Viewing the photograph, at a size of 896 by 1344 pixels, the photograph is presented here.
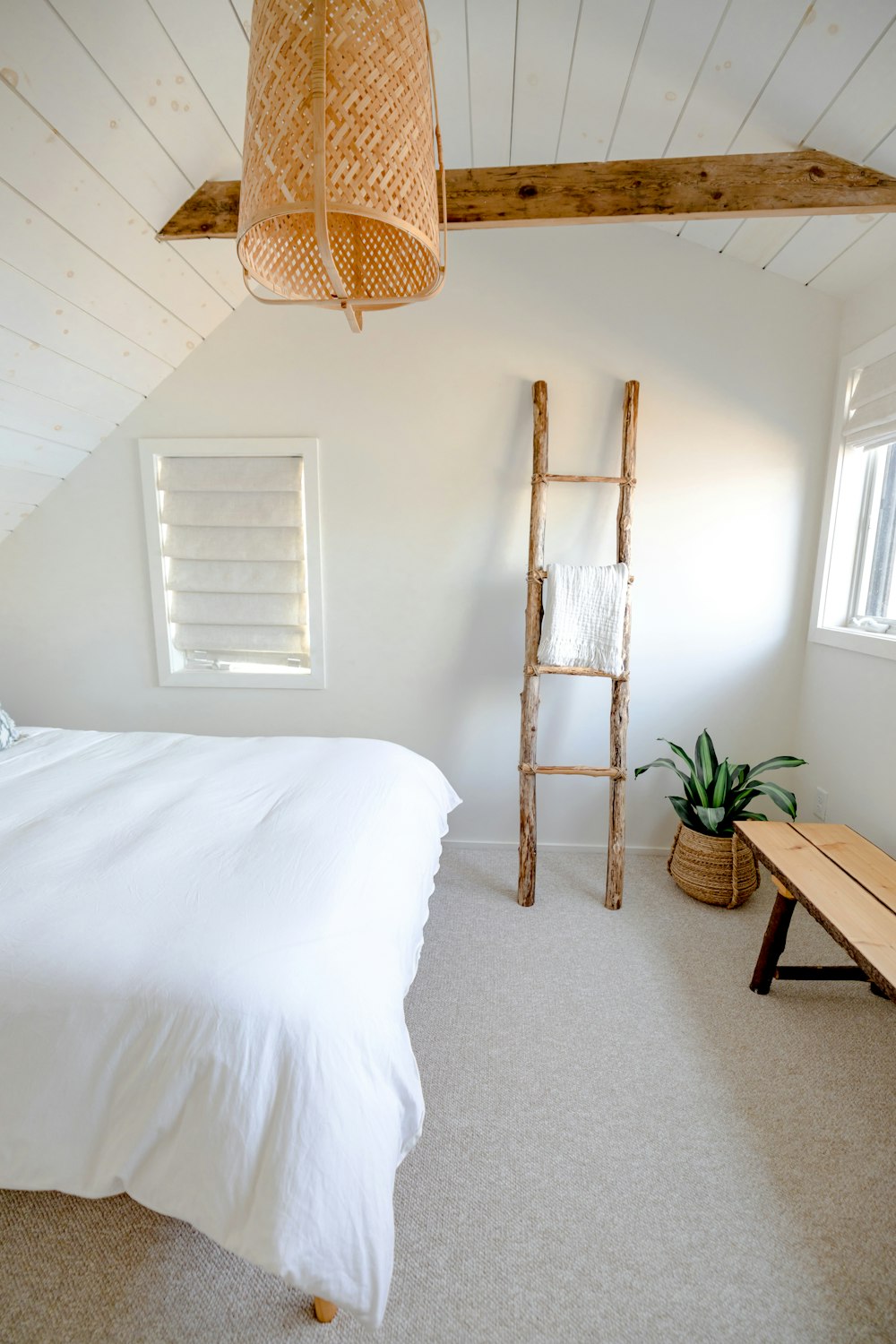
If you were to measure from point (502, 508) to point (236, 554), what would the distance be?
112 centimetres

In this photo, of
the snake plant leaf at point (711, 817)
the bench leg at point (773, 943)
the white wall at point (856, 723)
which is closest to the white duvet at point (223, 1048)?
the bench leg at point (773, 943)

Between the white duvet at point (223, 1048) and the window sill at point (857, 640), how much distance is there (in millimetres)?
1732

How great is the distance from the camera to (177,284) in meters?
2.25

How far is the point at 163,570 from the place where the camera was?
9.03 ft

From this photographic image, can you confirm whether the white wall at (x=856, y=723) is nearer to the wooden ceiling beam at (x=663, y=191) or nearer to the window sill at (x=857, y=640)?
the window sill at (x=857, y=640)

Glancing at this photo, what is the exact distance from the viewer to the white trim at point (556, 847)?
2785mm

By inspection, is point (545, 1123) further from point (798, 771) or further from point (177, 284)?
point (177, 284)

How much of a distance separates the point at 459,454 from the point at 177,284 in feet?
3.76

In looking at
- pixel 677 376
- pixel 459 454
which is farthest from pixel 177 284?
pixel 677 376

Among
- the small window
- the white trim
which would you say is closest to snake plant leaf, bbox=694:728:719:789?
the white trim

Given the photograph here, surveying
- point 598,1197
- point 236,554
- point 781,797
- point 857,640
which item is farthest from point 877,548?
point 236,554

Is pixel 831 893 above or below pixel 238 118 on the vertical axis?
below

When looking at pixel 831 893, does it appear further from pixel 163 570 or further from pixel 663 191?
pixel 163 570

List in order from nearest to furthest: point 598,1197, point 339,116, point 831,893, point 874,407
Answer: point 339,116 < point 598,1197 < point 831,893 < point 874,407
